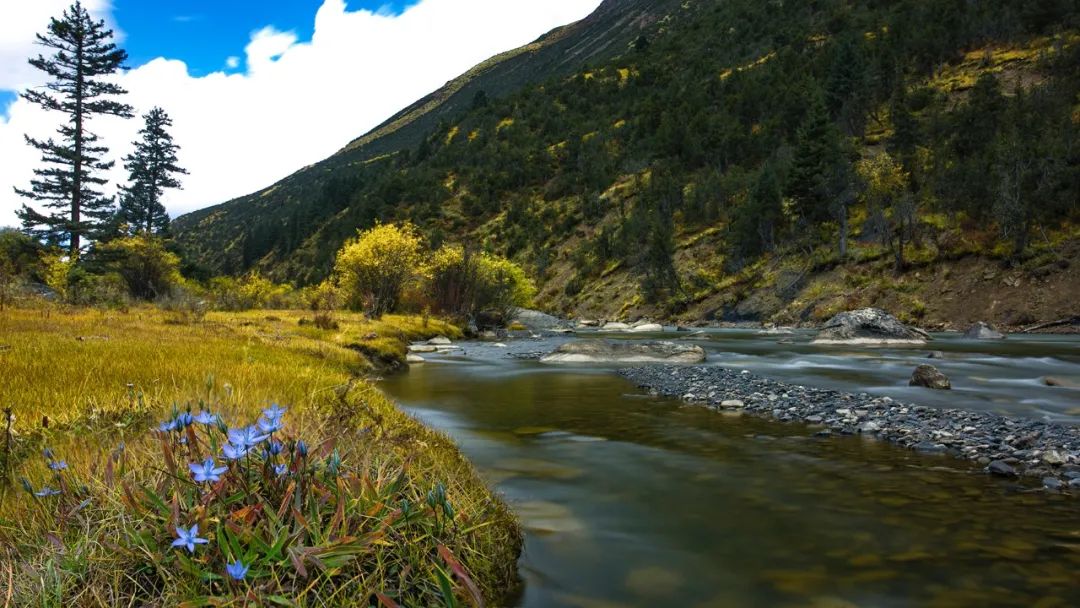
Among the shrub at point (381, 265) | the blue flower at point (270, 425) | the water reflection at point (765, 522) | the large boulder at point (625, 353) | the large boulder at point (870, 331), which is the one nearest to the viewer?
the blue flower at point (270, 425)

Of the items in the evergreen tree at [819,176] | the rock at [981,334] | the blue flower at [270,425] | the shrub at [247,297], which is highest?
the evergreen tree at [819,176]

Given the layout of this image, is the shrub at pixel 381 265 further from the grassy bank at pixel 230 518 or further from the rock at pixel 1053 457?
the rock at pixel 1053 457

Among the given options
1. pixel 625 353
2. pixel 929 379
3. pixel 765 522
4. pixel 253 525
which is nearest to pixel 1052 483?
pixel 765 522

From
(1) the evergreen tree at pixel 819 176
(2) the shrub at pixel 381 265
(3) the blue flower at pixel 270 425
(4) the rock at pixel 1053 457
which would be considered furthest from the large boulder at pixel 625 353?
(1) the evergreen tree at pixel 819 176

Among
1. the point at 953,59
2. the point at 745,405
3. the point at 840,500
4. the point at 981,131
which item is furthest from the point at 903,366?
the point at 953,59

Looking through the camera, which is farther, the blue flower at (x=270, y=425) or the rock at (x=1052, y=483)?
the rock at (x=1052, y=483)

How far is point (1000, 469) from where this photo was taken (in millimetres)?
6715

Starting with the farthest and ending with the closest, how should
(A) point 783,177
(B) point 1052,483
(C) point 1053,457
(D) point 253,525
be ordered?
(A) point 783,177
(C) point 1053,457
(B) point 1052,483
(D) point 253,525

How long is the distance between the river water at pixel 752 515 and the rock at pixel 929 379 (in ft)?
7.33

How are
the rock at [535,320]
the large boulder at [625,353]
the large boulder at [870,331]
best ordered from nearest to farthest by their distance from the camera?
1. the large boulder at [625,353]
2. the large boulder at [870,331]
3. the rock at [535,320]

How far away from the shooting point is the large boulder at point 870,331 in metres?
28.1

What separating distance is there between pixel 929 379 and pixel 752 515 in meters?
11.8

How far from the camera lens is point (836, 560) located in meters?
4.46

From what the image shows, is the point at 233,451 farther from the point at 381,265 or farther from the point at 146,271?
the point at 146,271
